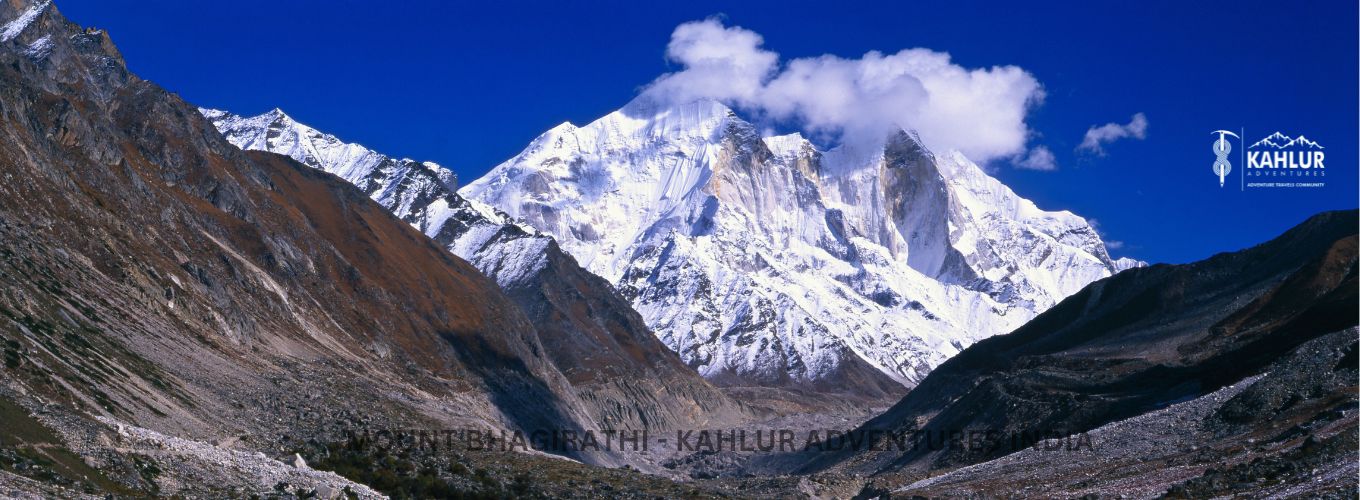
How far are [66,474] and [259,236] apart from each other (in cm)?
10261

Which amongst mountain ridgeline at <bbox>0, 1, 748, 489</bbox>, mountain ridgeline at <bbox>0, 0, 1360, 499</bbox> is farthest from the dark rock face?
mountain ridgeline at <bbox>0, 1, 748, 489</bbox>

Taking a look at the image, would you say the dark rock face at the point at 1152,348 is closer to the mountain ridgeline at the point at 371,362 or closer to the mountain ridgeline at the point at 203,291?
the mountain ridgeline at the point at 371,362

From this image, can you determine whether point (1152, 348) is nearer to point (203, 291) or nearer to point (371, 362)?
point (371, 362)

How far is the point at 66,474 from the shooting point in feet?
142

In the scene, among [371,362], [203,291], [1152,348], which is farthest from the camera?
[1152,348]

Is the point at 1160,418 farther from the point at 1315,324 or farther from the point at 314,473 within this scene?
the point at 314,473

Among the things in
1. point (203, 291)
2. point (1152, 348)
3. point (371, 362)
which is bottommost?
point (371, 362)

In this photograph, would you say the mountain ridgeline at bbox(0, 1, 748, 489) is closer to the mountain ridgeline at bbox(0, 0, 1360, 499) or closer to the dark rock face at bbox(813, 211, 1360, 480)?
the mountain ridgeline at bbox(0, 0, 1360, 499)

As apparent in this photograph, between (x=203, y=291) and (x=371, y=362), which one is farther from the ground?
(x=203, y=291)

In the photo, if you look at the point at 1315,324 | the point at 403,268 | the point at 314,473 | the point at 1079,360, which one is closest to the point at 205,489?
the point at 314,473

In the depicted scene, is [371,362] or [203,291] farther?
[371,362]

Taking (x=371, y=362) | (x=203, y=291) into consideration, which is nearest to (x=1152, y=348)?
(x=371, y=362)

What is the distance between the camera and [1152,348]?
150500 mm

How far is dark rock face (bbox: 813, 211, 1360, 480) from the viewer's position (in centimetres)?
10750
